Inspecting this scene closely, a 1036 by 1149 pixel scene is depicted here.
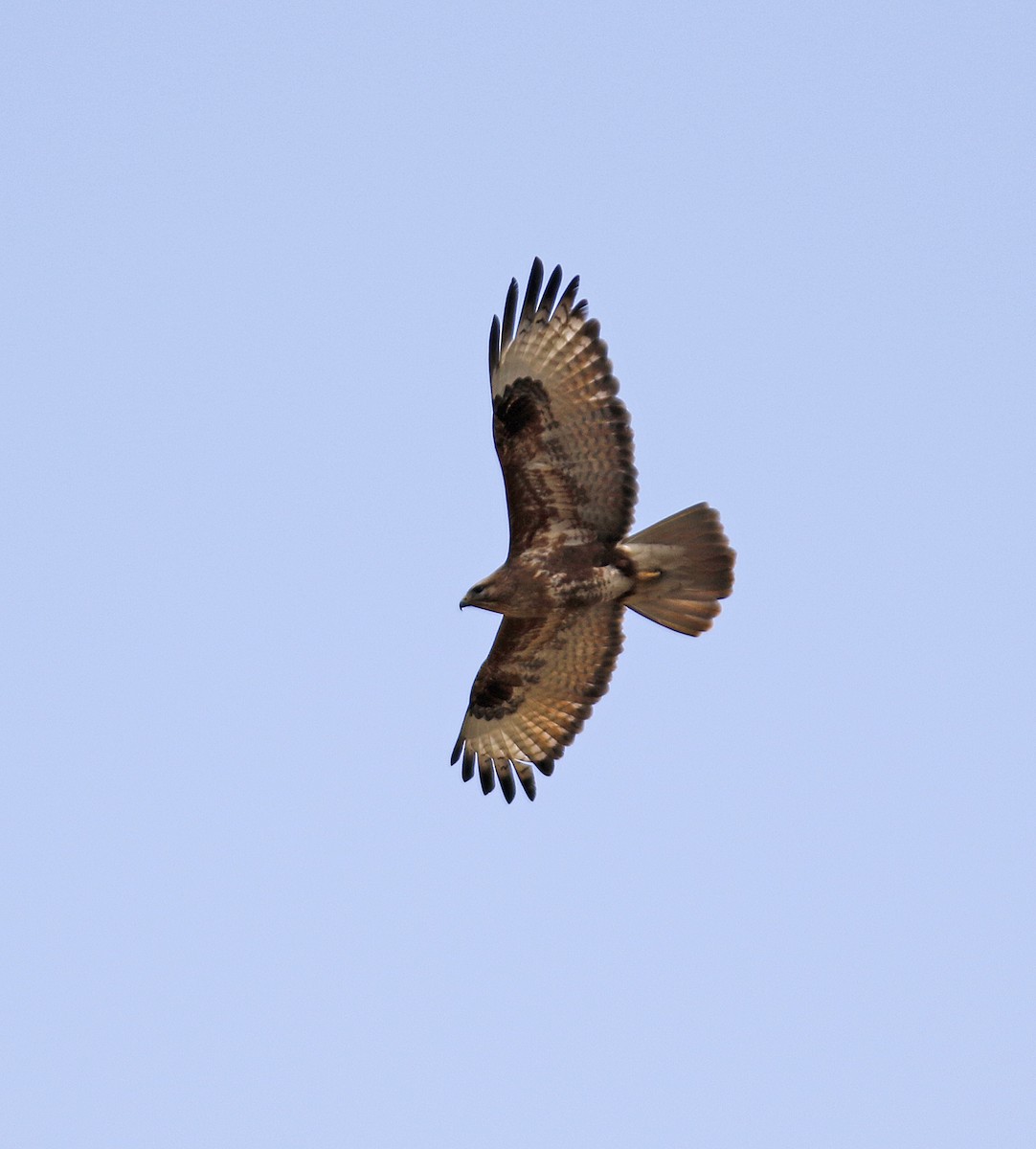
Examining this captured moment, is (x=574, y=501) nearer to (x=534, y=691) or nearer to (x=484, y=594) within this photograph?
(x=484, y=594)

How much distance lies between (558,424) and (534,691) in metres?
2.27

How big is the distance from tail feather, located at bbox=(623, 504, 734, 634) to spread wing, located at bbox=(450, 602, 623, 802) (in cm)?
55

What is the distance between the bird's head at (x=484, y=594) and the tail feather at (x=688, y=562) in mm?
858

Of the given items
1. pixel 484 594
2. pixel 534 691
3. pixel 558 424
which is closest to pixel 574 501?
pixel 558 424

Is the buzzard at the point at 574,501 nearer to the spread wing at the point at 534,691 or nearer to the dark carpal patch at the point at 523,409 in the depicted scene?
the dark carpal patch at the point at 523,409

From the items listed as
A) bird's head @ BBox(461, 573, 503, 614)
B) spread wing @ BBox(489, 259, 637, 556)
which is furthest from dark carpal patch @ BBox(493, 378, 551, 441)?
bird's head @ BBox(461, 573, 503, 614)

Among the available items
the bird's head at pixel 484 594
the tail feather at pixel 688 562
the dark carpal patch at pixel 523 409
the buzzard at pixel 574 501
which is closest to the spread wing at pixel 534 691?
the buzzard at pixel 574 501

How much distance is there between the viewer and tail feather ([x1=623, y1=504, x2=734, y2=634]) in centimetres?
1171

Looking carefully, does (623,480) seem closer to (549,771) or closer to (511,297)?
(511,297)

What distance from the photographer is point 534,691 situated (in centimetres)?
1298

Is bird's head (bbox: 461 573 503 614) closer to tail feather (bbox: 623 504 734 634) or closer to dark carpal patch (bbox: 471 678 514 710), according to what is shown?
tail feather (bbox: 623 504 734 634)

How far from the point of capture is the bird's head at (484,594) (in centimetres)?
1180

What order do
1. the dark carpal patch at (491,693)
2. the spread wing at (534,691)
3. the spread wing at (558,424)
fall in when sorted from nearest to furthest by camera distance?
the spread wing at (558,424), the spread wing at (534,691), the dark carpal patch at (491,693)

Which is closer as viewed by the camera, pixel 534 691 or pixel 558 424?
pixel 558 424
